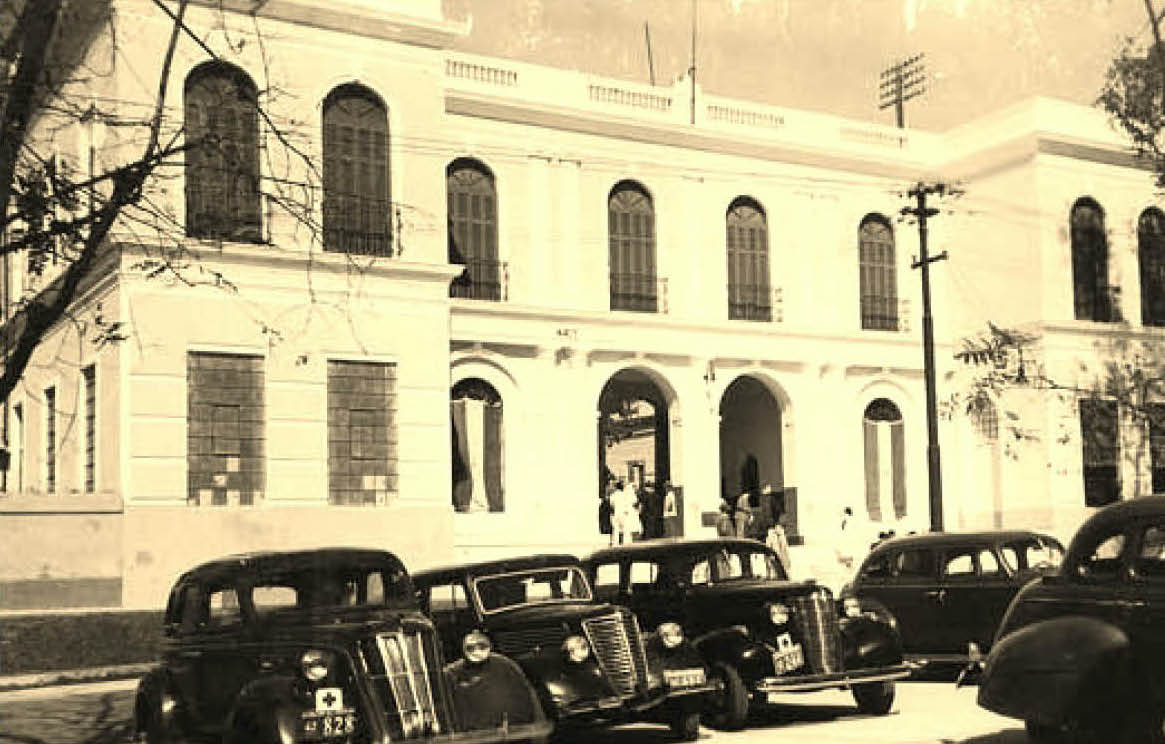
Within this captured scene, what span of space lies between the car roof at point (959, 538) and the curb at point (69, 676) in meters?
9.76

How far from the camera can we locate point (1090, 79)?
28000 millimetres

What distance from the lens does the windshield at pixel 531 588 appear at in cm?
1202

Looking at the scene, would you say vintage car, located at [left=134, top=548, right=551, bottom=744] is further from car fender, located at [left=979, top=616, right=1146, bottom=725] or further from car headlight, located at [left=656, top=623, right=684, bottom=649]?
car fender, located at [left=979, top=616, right=1146, bottom=725]

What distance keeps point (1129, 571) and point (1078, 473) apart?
26546mm

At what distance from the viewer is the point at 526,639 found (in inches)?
455

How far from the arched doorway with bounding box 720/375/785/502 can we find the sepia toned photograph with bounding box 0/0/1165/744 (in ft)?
0.63

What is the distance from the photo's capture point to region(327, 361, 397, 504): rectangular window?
2414 cm

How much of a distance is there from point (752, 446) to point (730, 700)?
22618 mm

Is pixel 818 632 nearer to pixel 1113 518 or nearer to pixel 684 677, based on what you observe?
pixel 684 677

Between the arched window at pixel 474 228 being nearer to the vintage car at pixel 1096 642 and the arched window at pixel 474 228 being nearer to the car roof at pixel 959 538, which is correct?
the car roof at pixel 959 538

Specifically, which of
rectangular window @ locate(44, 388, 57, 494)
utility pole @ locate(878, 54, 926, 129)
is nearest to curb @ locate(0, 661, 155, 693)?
rectangular window @ locate(44, 388, 57, 494)

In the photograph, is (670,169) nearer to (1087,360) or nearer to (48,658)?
(1087,360)

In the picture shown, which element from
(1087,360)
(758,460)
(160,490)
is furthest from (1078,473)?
(160,490)

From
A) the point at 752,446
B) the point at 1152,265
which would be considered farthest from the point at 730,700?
the point at 1152,265
